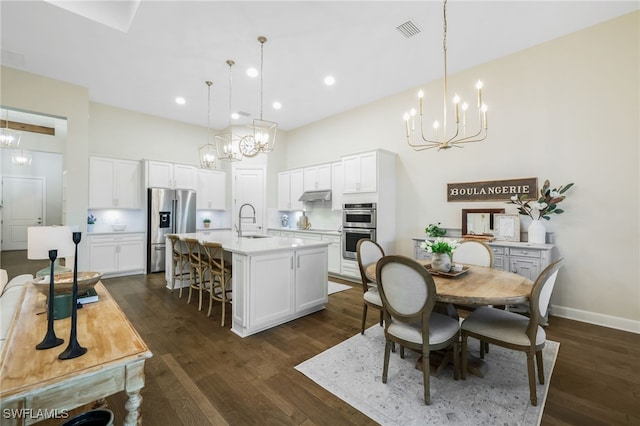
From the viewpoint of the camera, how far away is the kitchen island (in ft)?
9.73

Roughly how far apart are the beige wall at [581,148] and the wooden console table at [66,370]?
443 cm

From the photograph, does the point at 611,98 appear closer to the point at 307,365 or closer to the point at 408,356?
the point at 408,356

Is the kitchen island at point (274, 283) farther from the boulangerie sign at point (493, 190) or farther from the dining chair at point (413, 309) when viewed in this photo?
the boulangerie sign at point (493, 190)

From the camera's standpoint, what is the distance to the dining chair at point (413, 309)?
190cm

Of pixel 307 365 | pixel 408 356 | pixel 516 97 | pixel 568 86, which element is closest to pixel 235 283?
pixel 307 365

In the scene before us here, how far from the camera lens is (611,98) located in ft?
10.7

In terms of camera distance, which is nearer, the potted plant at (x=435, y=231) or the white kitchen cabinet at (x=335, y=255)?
the potted plant at (x=435, y=231)

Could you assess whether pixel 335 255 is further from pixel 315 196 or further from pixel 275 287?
pixel 275 287

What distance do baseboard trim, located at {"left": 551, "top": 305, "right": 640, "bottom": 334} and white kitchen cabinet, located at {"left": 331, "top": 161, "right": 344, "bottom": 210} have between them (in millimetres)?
3737

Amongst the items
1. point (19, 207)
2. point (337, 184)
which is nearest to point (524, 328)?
point (337, 184)

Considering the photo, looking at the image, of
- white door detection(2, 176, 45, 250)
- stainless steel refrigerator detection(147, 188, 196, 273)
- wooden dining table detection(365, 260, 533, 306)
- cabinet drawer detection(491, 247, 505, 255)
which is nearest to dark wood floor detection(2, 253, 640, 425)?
wooden dining table detection(365, 260, 533, 306)

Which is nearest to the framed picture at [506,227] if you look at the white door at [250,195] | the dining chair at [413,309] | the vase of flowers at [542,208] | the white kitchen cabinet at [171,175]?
the vase of flowers at [542,208]

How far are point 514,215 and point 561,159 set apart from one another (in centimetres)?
88

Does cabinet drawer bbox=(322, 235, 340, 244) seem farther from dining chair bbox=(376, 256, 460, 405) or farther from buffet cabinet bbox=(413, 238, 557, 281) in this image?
dining chair bbox=(376, 256, 460, 405)
